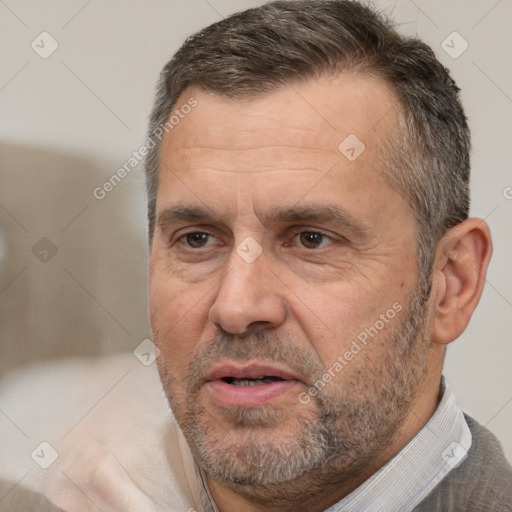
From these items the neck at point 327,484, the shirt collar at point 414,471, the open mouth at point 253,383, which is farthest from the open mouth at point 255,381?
the shirt collar at point 414,471

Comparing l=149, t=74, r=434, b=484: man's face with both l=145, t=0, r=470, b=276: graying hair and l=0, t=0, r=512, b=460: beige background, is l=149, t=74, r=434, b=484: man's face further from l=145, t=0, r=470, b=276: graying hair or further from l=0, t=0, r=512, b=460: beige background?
l=0, t=0, r=512, b=460: beige background

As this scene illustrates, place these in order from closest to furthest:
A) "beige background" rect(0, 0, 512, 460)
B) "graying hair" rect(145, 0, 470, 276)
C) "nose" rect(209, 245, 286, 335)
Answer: "nose" rect(209, 245, 286, 335), "graying hair" rect(145, 0, 470, 276), "beige background" rect(0, 0, 512, 460)

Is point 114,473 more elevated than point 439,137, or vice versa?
point 439,137

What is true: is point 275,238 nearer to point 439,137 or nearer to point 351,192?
point 351,192

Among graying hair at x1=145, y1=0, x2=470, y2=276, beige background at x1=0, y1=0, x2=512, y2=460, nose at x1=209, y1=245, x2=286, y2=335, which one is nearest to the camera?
nose at x1=209, y1=245, x2=286, y2=335

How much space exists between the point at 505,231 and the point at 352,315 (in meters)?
0.63

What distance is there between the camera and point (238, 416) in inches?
48.9

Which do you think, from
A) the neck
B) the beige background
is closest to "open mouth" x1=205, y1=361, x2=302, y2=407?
the neck

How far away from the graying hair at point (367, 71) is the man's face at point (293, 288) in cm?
3

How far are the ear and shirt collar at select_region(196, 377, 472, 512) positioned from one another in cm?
15

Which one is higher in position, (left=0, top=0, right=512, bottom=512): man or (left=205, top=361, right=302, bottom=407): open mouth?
(left=0, top=0, right=512, bottom=512): man

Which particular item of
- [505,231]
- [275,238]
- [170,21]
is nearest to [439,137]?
[275,238]

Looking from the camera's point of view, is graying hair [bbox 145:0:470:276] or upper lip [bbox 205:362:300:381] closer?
upper lip [bbox 205:362:300:381]

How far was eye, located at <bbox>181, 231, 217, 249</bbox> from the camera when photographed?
53.0 inches
